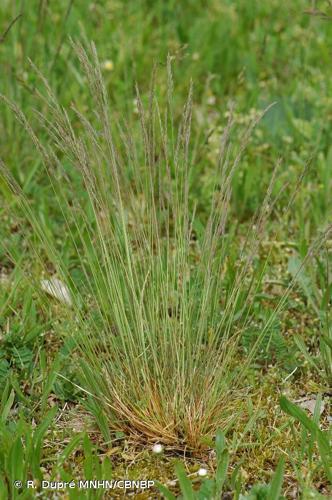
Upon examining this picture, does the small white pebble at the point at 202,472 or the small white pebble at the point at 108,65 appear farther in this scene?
the small white pebble at the point at 108,65

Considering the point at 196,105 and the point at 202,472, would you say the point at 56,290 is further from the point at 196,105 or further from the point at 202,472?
the point at 196,105

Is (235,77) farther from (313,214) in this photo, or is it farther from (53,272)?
(53,272)

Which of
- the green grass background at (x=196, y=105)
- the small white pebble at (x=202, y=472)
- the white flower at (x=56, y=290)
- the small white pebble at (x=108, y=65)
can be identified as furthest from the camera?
the small white pebble at (x=108, y=65)

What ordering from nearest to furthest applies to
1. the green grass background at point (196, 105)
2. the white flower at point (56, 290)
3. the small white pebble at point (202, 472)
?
the small white pebble at point (202, 472)
the white flower at point (56, 290)
the green grass background at point (196, 105)

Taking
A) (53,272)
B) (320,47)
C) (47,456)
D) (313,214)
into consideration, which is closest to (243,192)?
(313,214)

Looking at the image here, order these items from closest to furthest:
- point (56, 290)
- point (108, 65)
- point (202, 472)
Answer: point (202, 472)
point (56, 290)
point (108, 65)

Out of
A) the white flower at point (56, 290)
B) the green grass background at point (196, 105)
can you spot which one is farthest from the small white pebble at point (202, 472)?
the white flower at point (56, 290)

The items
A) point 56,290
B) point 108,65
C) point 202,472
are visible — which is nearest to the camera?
point 202,472

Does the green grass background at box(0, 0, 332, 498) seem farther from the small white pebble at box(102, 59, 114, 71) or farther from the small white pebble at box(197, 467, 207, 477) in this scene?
the small white pebble at box(197, 467, 207, 477)

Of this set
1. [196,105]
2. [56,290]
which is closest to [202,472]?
[56,290]

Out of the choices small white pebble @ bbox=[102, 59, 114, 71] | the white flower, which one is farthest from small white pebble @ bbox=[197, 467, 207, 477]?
small white pebble @ bbox=[102, 59, 114, 71]

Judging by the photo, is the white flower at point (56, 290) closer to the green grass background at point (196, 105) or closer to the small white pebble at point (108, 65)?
the green grass background at point (196, 105)

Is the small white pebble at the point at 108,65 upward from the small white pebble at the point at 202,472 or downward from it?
A: upward
